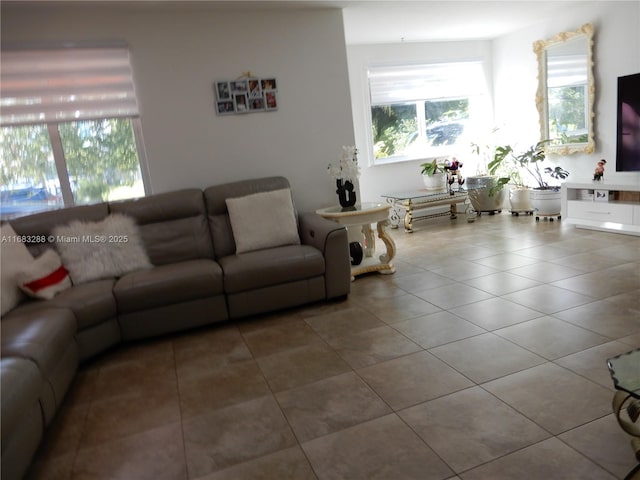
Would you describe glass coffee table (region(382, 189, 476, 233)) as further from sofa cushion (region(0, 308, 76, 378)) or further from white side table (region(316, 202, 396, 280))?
sofa cushion (region(0, 308, 76, 378))

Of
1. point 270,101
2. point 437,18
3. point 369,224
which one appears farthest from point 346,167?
point 437,18

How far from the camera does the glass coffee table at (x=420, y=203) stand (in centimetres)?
538

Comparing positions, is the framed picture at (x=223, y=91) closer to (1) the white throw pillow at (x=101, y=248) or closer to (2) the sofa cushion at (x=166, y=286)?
(1) the white throw pillow at (x=101, y=248)

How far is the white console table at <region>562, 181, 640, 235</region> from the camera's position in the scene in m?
4.18

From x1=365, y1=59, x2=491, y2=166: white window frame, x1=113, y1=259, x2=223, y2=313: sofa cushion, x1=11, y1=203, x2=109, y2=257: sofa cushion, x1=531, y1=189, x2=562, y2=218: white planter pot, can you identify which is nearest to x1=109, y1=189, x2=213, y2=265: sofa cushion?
x1=11, y1=203, x2=109, y2=257: sofa cushion

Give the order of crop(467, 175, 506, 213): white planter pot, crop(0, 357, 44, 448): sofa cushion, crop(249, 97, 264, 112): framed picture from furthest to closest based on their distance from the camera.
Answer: crop(467, 175, 506, 213): white planter pot < crop(249, 97, 264, 112): framed picture < crop(0, 357, 44, 448): sofa cushion

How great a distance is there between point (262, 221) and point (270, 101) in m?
1.16

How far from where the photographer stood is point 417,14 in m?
4.40

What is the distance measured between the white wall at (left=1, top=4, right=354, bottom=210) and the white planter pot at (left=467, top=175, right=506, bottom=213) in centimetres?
248

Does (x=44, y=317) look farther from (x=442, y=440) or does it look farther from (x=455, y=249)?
(x=455, y=249)

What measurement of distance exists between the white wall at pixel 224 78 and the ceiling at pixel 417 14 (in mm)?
143

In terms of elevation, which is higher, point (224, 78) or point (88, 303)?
point (224, 78)

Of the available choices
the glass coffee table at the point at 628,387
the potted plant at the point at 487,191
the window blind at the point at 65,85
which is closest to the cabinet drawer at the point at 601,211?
the potted plant at the point at 487,191

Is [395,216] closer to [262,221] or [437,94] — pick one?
[437,94]
